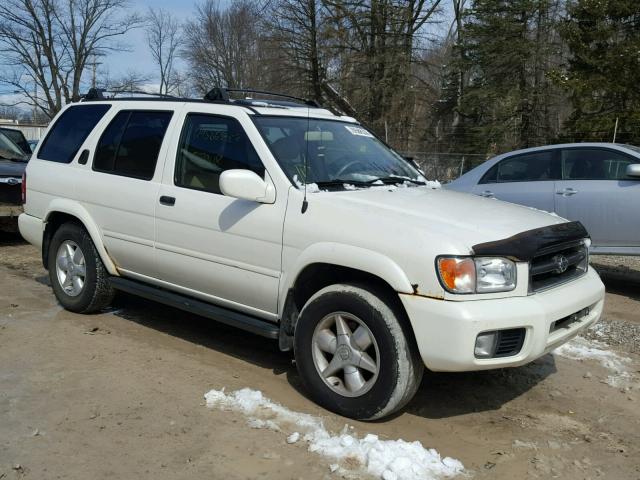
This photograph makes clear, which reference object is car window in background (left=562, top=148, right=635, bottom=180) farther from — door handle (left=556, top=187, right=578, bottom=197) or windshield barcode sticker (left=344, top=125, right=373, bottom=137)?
windshield barcode sticker (left=344, top=125, right=373, bottom=137)

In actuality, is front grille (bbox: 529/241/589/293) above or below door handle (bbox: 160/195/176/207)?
below

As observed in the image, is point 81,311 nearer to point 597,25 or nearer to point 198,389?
point 198,389

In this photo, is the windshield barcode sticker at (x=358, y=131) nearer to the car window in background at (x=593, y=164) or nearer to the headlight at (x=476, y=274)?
the headlight at (x=476, y=274)

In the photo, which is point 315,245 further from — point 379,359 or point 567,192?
point 567,192

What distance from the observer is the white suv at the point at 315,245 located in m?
3.39

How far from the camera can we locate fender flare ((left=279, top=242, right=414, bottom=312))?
3428mm

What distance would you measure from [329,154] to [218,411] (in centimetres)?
190

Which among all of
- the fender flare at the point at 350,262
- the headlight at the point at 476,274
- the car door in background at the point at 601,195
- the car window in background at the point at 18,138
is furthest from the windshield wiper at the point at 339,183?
the car window in background at the point at 18,138

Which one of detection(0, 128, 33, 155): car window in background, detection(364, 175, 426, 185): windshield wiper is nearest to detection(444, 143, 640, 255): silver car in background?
detection(364, 175, 426, 185): windshield wiper

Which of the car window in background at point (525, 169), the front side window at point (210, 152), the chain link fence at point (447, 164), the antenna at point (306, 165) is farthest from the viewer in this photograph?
the chain link fence at point (447, 164)

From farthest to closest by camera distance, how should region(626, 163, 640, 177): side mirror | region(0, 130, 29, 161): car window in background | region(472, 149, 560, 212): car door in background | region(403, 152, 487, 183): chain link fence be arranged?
region(403, 152, 487, 183): chain link fence, region(0, 130, 29, 161): car window in background, region(472, 149, 560, 212): car door in background, region(626, 163, 640, 177): side mirror

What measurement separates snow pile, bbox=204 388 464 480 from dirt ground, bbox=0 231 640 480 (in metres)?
0.08

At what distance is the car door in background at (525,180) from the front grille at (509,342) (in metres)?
4.17

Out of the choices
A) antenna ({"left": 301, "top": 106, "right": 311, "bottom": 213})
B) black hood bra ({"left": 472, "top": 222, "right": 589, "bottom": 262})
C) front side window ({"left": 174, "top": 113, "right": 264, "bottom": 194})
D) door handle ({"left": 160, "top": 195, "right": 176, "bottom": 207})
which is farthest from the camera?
door handle ({"left": 160, "top": 195, "right": 176, "bottom": 207})
